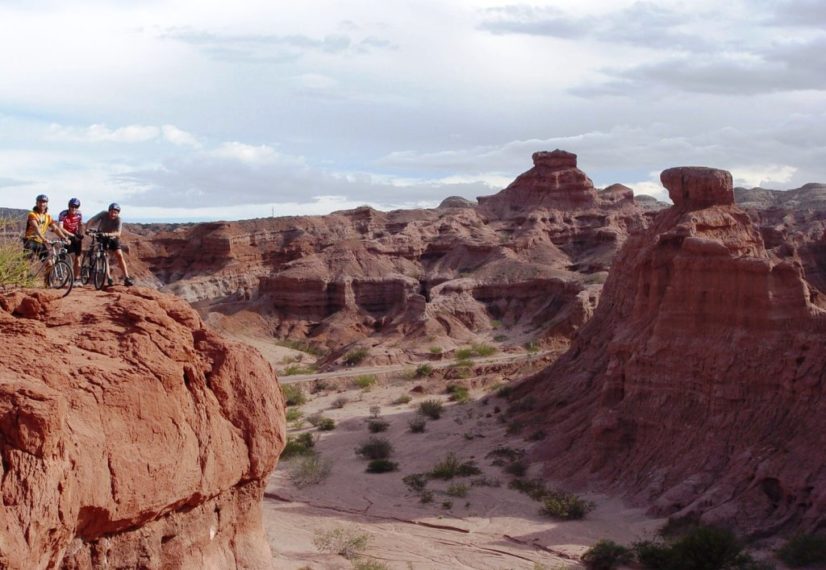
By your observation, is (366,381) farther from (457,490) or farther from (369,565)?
(369,565)

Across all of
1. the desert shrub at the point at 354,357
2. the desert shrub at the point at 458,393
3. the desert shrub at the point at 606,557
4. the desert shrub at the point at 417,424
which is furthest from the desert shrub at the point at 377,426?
the desert shrub at the point at 354,357

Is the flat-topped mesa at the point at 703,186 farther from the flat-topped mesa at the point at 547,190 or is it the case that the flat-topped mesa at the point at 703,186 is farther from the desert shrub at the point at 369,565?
the flat-topped mesa at the point at 547,190

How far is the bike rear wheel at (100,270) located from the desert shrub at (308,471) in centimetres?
1527

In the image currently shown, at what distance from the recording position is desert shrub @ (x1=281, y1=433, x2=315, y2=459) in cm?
3103

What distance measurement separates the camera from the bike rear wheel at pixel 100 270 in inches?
498

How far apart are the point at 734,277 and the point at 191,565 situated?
57.9ft

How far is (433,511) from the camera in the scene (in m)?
24.4

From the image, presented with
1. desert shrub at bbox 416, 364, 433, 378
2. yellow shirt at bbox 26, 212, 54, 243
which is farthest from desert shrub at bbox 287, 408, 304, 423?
yellow shirt at bbox 26, 212, 54, 243

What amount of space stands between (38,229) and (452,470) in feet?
59.4

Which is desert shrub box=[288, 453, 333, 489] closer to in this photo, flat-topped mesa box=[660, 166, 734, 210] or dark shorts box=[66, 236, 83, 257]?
flat-topped mesa box=[660, 166, 734, 210]

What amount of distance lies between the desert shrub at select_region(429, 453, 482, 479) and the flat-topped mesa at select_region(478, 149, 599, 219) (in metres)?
63.6

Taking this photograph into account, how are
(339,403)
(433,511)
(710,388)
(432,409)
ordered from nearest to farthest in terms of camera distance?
(710,388)
(433,511)
(432,409)
(339,403)

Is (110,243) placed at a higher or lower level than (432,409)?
higher

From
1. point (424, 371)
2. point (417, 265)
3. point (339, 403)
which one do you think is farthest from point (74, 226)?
point (417, 265)
